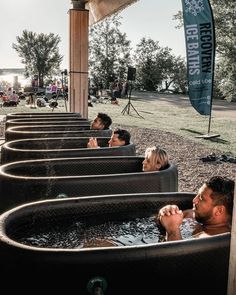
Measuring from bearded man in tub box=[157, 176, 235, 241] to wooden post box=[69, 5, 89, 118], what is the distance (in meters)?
5.87

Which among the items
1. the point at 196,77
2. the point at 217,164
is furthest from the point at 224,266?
the point at 196,77

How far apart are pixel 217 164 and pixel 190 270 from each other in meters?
5.42

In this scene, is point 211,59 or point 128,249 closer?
point 128,249

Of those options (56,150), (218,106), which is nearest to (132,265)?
(56,150)

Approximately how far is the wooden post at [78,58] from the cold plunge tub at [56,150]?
11.8 feet

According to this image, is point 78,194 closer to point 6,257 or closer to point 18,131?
point 6,257

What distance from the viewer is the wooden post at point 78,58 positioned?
7.82m

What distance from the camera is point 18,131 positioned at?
5.05m

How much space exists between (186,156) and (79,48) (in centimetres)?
284

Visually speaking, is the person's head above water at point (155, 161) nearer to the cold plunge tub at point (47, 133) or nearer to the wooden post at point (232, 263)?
the cold plunge tub at point (47, 133)

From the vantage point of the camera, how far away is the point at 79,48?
315 inches

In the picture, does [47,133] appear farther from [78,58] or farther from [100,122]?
[78,58]

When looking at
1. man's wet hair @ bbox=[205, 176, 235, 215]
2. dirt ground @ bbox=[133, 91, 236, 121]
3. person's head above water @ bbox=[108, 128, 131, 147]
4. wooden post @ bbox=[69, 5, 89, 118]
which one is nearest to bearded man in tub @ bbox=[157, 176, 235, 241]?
man's wet hair @ bbox=[205, 176, 235, 215]

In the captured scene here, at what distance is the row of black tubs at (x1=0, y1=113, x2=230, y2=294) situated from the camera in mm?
1938
